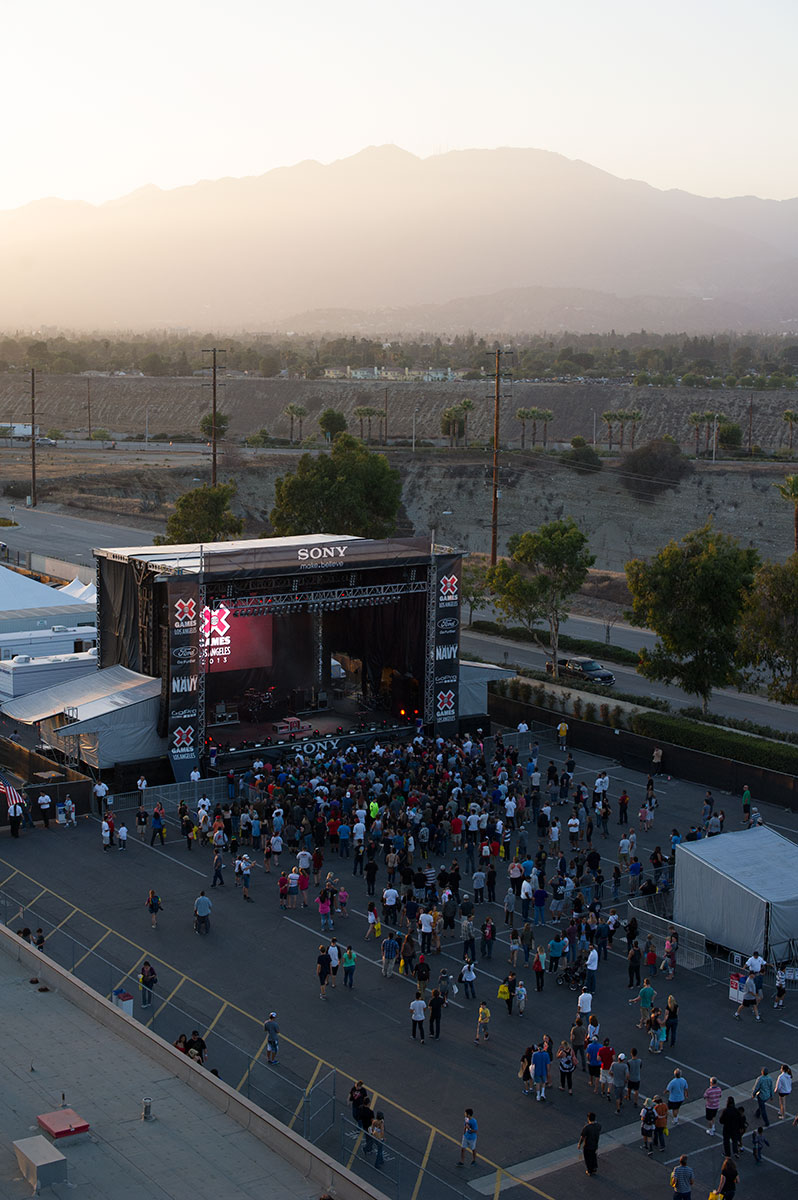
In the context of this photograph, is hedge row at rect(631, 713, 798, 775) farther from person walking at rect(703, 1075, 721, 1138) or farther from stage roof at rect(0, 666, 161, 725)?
person walking at rect(703, 1075, 721, 1138)

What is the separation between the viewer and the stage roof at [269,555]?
3750 cm

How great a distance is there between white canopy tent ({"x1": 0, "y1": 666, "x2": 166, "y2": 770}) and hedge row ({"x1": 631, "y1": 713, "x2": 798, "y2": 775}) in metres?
15.1

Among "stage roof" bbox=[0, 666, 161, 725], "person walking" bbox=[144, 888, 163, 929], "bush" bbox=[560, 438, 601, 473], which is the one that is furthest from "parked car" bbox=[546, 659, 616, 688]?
"bush" bbox=[560, 438, 601, 473]

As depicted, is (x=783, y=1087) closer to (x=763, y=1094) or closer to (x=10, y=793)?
(x=763, y=1094)

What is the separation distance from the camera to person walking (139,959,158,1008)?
22844mm

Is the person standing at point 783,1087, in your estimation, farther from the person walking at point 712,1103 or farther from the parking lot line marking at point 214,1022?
the parking lot line marking at point 214,1022

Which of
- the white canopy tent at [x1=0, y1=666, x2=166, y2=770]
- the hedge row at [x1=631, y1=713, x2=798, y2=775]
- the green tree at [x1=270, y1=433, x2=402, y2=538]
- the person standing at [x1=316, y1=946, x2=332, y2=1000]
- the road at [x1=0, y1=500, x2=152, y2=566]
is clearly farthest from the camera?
the road at [x1=0, y1=500, x2=152, y2=566]

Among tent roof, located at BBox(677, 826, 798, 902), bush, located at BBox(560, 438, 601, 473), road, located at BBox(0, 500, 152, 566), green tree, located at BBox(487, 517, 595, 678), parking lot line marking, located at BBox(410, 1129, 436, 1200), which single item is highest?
bush, located at BBox(560, 438, 601, 473)

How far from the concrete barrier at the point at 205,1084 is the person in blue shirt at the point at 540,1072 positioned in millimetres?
4139

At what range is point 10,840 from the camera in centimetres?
3206

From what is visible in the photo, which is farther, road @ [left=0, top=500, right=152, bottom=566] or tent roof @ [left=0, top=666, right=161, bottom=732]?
road @ [left=0, top=500, right=152, bottom=566]

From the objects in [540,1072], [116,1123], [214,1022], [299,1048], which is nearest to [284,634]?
[214,1022]

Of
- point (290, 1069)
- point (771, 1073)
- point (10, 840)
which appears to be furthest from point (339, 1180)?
point (10, 840)

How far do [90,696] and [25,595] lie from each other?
53.3 feet
